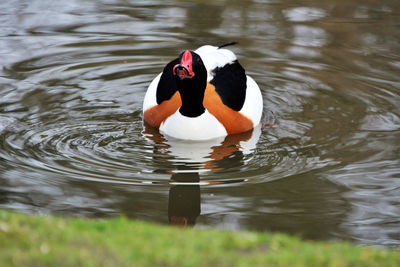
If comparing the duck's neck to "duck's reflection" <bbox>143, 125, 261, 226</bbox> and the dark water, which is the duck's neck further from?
the dark water

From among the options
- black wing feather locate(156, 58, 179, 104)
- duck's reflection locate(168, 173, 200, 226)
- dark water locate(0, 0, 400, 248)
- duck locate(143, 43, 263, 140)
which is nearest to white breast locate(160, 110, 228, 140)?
duck locate(143, 43, 263, 140)

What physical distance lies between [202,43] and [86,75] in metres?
2.22

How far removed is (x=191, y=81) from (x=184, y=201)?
5.69 ft

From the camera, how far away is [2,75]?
9.61 m

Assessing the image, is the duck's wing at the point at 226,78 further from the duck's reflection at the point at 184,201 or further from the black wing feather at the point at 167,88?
the duck's reflection at the point at 184,201

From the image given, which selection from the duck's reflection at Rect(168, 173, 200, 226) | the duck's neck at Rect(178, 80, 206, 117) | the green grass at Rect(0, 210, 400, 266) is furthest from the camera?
the duck's neck at Rect(178, 80, 206, 117)

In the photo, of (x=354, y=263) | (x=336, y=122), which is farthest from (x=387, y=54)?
(x=354, y=263)

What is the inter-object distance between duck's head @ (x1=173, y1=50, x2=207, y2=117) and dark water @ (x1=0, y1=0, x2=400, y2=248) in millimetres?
508

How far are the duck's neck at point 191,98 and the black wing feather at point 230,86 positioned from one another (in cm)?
43

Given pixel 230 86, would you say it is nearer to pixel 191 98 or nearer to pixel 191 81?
pixel 191 98

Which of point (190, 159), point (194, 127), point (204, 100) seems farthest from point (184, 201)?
point (204, 100)

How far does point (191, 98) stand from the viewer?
7.90 metres

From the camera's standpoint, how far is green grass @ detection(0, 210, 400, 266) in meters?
4.11

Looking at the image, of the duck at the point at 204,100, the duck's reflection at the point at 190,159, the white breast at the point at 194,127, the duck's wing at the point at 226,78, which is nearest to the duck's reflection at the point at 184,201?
the duck's reflection at the point at 190,159
